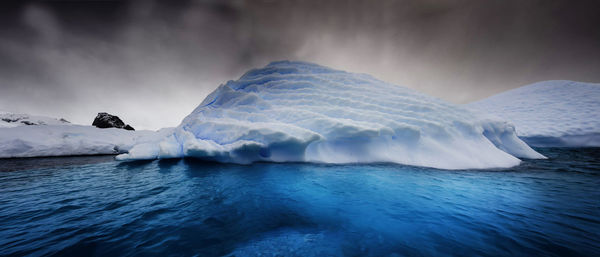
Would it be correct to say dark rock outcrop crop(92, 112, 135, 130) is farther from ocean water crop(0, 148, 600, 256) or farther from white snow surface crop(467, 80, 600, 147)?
white snow surface crop(467, 80, 600, 147)

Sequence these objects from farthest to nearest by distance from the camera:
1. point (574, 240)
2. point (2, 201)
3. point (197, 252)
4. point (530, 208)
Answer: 1. point (2, 201)
2. point (530, 208)
3. point (574, 240)
4. point (197, 252)

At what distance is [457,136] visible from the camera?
18.9 feet

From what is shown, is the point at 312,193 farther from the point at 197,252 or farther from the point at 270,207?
the point at 197,252

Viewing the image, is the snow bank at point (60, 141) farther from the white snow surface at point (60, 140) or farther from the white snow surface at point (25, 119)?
the white snow surface at point (25, 119)

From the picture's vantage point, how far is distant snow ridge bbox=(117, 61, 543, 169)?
5.18 meters

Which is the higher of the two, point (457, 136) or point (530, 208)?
point (457, 136)

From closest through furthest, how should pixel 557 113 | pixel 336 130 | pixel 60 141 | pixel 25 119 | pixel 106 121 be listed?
pixel 336 130
pixel 60 141
pixel 557 113
pixel 106 121
pixel 25 119

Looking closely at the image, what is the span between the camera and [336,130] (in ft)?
17.1

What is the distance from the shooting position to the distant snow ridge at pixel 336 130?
5.18m


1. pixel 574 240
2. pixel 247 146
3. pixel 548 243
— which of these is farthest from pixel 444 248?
pixel 247 146

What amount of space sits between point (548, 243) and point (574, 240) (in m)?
0.34

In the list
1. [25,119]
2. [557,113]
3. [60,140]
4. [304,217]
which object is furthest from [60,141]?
[25,119]

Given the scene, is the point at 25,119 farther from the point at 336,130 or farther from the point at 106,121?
the point at 336,130

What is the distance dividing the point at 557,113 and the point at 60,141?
117 feet
